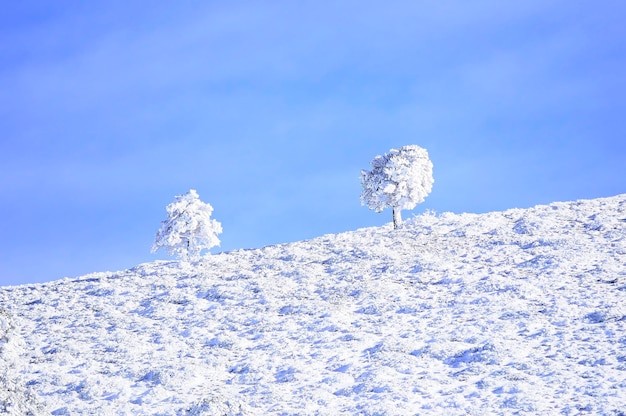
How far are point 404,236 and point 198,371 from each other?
2191cm

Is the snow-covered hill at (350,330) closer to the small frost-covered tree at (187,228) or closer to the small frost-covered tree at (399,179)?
the small frost-covered tree at (187,228)

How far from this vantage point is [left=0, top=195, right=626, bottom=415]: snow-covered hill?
64.2 feet

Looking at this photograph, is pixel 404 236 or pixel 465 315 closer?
pixel 465 315

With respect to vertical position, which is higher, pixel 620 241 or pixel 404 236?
pixel 404 236

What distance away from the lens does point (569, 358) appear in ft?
70.2

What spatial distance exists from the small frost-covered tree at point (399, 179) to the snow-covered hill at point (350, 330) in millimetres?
20172

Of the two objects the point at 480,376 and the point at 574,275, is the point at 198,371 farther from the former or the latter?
the point at 574,275

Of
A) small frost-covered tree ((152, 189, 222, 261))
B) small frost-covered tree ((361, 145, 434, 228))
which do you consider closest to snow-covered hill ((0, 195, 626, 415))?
small frost-covered tree ((152, 189, 222, 261))

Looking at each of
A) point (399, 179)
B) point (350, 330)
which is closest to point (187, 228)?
point (399, 179)

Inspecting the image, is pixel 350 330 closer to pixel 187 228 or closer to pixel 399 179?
pixel 187 228

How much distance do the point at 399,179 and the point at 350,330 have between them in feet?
120

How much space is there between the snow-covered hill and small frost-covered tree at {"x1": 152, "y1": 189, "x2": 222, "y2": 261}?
45.8ft

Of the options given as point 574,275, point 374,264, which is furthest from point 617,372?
point 374,264

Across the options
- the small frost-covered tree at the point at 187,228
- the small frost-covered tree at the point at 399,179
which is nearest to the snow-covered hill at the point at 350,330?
the small frost-covered tree at the point at 187,228
